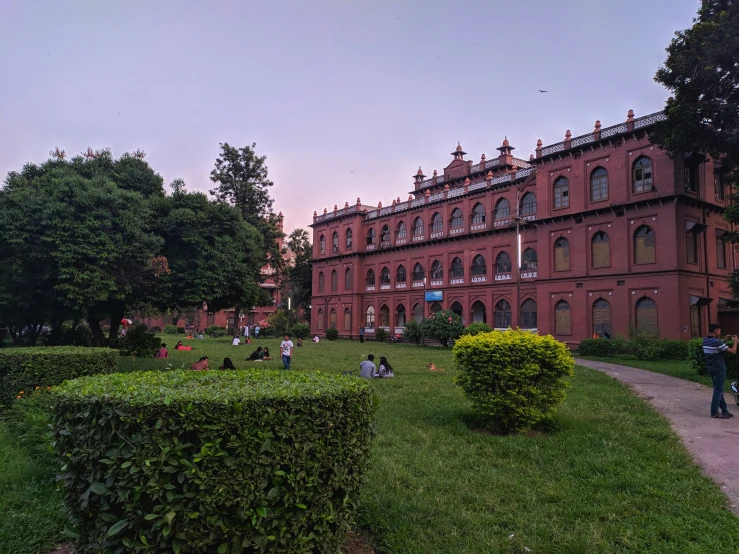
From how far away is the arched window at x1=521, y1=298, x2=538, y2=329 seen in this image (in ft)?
117

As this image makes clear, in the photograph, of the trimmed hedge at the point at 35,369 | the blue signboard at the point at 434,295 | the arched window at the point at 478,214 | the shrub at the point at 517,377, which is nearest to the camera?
the shrub at the point at 517,377

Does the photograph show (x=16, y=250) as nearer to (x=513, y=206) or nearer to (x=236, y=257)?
(x=236, y=257)

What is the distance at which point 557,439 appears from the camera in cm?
725

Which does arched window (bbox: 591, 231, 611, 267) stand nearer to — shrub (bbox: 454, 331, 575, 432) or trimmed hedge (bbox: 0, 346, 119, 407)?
shrub (bbox: 454, 331, 575, 432)

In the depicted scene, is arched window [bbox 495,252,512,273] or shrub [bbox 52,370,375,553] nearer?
shrub [bbox 52,370,375,553]

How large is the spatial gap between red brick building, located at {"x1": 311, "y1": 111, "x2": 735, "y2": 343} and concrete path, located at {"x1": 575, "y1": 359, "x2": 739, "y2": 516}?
451 inches

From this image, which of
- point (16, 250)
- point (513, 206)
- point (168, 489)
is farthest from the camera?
point (513, 206)

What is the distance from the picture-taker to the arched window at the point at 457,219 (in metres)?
42.1

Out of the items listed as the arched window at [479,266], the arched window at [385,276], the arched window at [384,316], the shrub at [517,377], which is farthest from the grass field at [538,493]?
the arched window at [385,276]

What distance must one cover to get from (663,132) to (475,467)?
76.1ft

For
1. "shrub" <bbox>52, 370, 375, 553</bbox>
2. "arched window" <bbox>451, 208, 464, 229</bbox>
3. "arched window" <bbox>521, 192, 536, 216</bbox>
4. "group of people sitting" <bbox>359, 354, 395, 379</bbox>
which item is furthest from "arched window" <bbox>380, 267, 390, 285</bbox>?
"shrub" <bbox>52, 370, 375, 553</bbox>

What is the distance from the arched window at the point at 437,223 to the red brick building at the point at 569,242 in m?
0.12

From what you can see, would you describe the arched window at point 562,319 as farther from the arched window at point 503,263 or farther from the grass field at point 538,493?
the grass field at point 538,493

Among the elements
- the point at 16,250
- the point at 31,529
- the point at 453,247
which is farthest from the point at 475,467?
the point at 453,247
